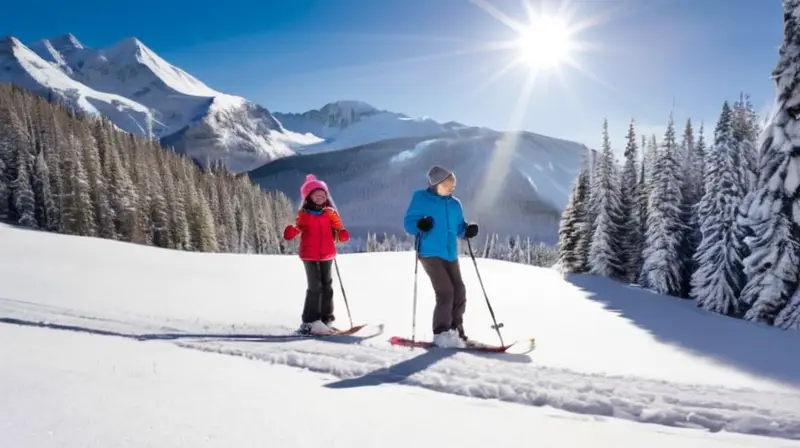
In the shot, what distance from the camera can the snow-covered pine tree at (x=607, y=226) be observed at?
3691 cm

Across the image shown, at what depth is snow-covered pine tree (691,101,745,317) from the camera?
24594 mm

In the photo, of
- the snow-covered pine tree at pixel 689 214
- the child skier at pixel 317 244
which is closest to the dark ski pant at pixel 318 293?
the child skier at pixel 317 244

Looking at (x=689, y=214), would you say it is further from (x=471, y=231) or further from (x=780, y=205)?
(x=471, y=231)

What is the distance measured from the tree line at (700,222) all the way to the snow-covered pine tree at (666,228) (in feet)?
0.21

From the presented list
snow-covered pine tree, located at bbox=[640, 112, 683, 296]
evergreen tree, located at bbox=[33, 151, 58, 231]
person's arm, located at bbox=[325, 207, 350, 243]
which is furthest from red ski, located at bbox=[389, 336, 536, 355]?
evergreen tree, located at bbox=[33, 151, 58, 231]

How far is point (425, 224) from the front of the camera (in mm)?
6684

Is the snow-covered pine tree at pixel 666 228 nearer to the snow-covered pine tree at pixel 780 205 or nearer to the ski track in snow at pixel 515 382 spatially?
the snow-covered pine tree at pixel 780 205

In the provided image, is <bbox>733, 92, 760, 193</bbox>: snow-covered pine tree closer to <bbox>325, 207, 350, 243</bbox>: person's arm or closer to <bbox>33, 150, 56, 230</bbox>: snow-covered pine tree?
<bbox>325, 207, 350, 243</bbox>: person's arm

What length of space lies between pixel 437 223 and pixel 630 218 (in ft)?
125

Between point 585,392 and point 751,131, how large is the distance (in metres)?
37.4

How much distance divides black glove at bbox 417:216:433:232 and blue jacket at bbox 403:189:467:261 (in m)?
0.19

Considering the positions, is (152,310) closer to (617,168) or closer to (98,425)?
(98,425)

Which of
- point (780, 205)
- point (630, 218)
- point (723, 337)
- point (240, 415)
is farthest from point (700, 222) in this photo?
point (240, 415)

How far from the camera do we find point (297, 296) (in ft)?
41.3
